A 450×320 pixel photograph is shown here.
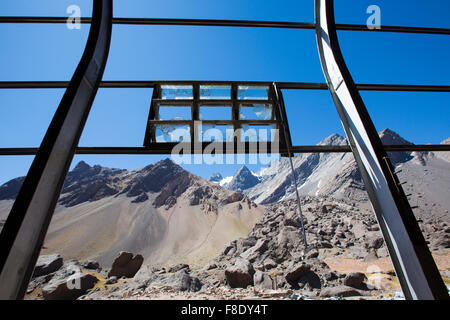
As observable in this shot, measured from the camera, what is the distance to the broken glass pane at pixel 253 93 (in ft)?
13.0

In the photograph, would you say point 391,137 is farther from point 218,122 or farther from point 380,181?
point 218,122

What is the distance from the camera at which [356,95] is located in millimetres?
3174

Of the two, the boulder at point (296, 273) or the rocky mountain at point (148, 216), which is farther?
the rocky mountain at point (148, 216)

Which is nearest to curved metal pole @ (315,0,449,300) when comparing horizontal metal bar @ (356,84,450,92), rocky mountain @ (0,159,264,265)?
horizontal metal bar @ (356,84,450,92)

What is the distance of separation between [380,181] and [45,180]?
158 inches

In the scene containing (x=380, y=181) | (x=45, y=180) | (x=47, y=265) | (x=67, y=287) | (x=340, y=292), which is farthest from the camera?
(x=47, y=265)

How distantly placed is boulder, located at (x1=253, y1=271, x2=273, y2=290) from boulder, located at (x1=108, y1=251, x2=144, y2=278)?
16716 mm

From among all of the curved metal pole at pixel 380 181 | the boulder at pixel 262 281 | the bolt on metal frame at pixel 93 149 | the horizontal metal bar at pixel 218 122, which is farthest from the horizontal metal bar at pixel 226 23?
the boulder at pixel 262 281

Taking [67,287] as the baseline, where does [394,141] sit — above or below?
above

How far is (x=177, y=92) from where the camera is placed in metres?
3.92

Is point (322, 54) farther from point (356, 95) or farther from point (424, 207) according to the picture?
point (424, 207)

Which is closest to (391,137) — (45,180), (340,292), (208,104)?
(340,292)

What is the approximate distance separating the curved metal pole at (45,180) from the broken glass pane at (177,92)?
1.05 meters

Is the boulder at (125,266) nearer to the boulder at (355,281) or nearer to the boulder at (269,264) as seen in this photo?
the boulder at (269,264)
